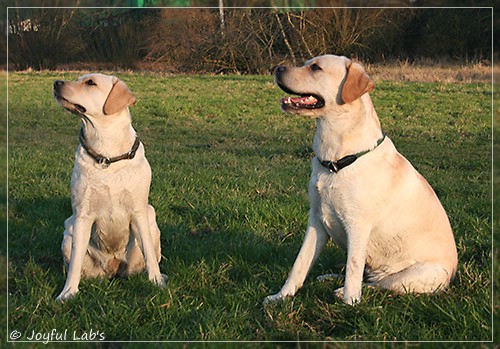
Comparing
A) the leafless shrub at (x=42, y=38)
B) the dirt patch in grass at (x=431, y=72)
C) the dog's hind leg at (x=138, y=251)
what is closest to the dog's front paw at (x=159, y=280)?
the dog's hind leg at (x=138, y=251)

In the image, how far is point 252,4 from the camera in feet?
10.8

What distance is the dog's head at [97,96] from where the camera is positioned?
13.7 feet

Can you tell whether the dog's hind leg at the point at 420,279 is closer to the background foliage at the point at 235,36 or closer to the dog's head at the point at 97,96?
the background foliage at the point at 235,36

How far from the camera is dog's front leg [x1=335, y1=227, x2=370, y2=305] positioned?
3.99 m

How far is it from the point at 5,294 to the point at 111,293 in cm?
101

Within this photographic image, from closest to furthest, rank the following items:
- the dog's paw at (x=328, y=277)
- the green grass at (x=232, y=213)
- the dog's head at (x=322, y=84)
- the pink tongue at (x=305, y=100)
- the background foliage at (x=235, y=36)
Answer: the background foliage at (x=235, y=36) → the green grass at (x=232, y=213) → the dog's head at (x=322, y=84) → the pink tongue at (x=305, y=100) → the dog's paw at (x=328, y=277)

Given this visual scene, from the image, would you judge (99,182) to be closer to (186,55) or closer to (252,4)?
(186,55)

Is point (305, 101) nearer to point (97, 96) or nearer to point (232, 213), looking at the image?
point (97, 96)

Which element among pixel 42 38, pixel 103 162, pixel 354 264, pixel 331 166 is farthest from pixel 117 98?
pixel 354 264

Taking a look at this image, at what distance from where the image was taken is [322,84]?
3.96m

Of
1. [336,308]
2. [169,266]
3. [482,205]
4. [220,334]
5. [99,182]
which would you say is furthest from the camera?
[482,205]

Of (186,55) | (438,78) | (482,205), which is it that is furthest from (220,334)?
(482,205)

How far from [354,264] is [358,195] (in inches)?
18.0

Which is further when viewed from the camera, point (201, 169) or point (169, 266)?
point (201, 169)
